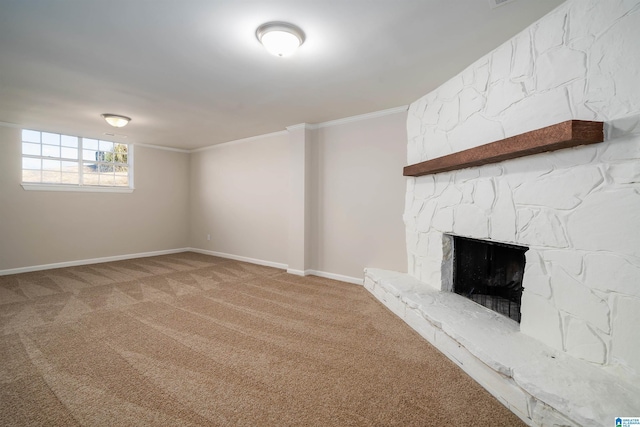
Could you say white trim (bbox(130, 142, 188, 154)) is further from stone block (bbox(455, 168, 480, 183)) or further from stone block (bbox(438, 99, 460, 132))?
stone block (bbox(455, 168, 480, 183))

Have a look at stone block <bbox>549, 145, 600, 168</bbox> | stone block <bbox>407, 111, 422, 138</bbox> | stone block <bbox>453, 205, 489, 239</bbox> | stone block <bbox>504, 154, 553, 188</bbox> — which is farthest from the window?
stone block <bbox>549, 145, 600, 168</bbox>

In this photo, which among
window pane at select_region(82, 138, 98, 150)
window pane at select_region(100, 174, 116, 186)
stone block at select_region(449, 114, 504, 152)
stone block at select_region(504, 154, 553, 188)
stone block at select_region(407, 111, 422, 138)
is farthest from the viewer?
window pane at select_region(100, 174, 116, 186)

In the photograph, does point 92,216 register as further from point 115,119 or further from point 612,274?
point 612,274

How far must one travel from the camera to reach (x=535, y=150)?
1853mm

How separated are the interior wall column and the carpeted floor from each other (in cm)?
96

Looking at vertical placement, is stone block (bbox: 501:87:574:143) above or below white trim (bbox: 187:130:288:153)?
below

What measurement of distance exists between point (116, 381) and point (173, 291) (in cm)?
198

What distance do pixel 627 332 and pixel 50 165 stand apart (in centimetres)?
725

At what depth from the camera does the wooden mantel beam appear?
1547mm

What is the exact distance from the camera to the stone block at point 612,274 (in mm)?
1448

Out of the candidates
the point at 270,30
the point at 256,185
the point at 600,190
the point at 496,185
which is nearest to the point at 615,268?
the point at 600,190

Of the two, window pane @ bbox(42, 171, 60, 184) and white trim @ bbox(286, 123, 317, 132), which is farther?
window pane @ bbox(42, 171, 60, 184)

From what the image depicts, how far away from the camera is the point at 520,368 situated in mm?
1620

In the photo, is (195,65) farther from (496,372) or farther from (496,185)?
(496,372)
